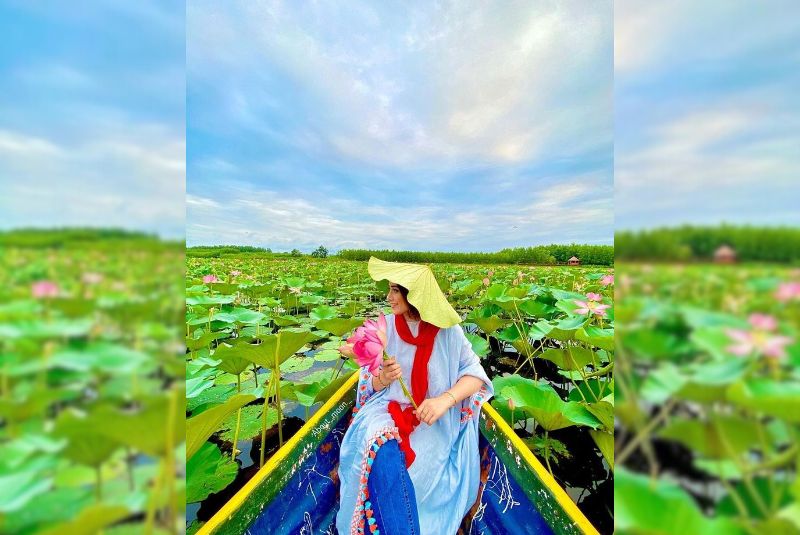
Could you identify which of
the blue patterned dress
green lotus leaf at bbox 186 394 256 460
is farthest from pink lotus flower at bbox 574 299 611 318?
green lotus leaf at bbox 186 394 256 460

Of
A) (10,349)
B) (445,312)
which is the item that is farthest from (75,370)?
(445,312)

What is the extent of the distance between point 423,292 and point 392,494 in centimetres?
65

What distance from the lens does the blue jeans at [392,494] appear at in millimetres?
1069

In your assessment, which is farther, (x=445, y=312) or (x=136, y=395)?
(x=445, y=312)

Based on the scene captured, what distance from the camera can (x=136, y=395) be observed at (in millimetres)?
255

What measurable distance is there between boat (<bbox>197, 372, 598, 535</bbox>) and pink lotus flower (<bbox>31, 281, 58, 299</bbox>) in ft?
3.10

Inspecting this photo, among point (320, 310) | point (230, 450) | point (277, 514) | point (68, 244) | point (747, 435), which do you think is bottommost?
point (230, 450)

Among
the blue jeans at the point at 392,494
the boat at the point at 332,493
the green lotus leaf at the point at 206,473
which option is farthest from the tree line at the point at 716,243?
the green lotus leaf at the point at 206,473

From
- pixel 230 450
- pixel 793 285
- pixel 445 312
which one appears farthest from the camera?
pixel 230 450

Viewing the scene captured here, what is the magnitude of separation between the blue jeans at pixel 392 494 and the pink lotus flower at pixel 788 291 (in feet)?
3.75

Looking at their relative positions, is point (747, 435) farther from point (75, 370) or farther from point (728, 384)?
point (75, 370)

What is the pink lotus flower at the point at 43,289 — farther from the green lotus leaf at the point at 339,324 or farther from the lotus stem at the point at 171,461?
the green lotus leaf at the point at 339,324

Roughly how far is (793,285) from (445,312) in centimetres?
118

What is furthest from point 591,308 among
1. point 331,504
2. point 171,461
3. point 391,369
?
point 171,461
